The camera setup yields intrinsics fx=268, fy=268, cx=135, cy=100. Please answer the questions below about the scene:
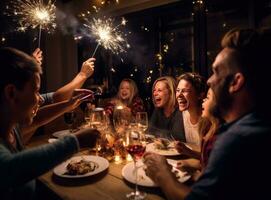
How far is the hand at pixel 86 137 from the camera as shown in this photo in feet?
4.35

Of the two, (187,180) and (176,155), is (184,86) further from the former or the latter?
A: (187,180)

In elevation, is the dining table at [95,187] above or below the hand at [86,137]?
below

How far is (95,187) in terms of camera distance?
1.45 m

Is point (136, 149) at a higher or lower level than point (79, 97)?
lower

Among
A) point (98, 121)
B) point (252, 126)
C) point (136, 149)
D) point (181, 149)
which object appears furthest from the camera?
point (98, 121)

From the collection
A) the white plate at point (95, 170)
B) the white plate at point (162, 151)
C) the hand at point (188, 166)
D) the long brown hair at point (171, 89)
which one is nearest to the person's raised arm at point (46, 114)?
the white plate at point (95, 170)

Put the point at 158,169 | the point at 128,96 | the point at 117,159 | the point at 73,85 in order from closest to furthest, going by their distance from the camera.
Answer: the point at 158,169, the point at 117,159, the point at 73,85, the point at 128,96

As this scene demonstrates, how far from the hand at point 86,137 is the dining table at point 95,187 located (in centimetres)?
25

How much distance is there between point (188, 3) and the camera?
149 inches

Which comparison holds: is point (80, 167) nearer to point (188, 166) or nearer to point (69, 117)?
point (188, 166)

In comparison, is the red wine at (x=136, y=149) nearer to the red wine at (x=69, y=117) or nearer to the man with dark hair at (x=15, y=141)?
the man with dark hair at (x=15, y=141)

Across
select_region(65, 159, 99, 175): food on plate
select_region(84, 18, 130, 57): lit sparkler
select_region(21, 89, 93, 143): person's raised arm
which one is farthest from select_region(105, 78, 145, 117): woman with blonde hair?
select_region(65, 159, 99, 175): food on plate

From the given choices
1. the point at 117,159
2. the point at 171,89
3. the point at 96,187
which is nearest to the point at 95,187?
the point at 96,187

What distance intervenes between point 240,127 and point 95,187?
0.85m
